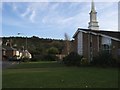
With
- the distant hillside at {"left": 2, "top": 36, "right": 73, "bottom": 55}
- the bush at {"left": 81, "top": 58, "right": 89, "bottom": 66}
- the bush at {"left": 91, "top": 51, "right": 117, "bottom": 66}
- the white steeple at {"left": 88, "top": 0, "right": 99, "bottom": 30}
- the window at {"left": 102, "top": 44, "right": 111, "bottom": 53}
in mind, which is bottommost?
the bush at {"left": 81, "top": 58, "right": 89, "bottom": 66}

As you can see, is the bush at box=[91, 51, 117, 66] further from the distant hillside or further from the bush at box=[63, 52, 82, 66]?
the distant hillside

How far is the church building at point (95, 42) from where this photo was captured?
3331 cm

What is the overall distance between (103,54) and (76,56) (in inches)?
198

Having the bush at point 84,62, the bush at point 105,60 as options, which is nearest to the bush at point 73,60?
the bush at point 84,62

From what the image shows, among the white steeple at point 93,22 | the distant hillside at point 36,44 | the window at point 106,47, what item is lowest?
the window at point 106,47

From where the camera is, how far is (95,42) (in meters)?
37.3

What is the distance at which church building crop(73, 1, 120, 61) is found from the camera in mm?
33312

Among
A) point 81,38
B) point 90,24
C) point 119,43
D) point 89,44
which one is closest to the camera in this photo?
point 119,43

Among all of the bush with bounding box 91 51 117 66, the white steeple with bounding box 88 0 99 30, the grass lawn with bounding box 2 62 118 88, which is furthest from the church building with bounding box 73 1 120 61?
the grass lawn with bounding box 2 62 118 88

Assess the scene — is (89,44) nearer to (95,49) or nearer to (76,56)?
(95,49)

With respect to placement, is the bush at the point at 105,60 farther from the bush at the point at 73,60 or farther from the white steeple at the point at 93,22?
the white steeple at the point at 93,22

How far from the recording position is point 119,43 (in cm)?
3247

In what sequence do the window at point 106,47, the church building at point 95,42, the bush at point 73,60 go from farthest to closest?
1. the bush at point 73,60
2. the window at point 106,47
3. the church building at point 95,42

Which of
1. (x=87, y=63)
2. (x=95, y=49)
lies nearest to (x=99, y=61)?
(x=87, y=63)
